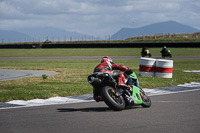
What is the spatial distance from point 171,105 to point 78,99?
291 centimetres

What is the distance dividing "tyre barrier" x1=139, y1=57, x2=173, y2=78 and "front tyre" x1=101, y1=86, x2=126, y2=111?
351 inches

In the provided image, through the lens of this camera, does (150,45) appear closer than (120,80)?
No

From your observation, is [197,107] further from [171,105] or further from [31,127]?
[31,127]

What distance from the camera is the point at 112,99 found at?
26.9 ft

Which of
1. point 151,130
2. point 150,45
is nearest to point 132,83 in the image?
point 151,130

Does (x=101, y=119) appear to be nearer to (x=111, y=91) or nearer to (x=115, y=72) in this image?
(x=111, y=91)

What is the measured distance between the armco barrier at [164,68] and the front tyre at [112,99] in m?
8.91

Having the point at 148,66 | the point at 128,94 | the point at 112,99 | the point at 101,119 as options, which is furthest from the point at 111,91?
the point at 148,66

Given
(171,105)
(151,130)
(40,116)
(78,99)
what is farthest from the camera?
(78,99)

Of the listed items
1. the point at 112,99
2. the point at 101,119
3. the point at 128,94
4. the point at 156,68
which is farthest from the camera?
the point at 156,68

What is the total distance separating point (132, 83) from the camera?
9.12 meters

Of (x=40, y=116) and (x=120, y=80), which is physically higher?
(x=120, y=80)

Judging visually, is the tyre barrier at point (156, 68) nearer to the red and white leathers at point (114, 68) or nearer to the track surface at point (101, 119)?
the track surface at point (101, 119)

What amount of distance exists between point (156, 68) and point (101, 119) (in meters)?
10.3
